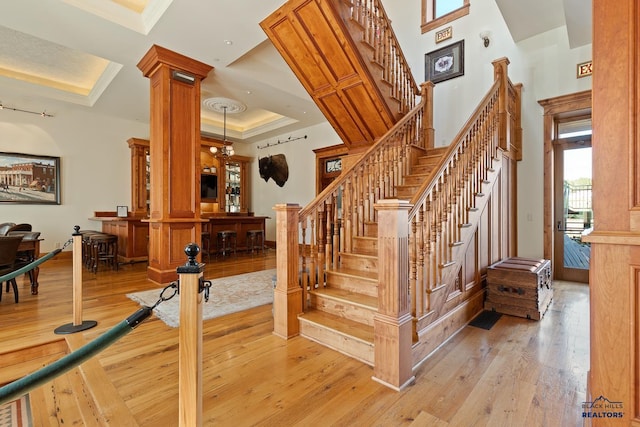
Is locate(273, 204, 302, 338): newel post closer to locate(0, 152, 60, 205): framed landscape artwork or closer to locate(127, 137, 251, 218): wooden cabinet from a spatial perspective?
locate(127, 137, 251, 218): wooden cabinet

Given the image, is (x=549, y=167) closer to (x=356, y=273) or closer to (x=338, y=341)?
(x=356, y=273)

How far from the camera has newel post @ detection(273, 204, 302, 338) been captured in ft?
8.43

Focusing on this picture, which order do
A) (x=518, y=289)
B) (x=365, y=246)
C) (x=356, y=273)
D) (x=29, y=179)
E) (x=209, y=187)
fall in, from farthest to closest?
(x=209, y=187), (x=29, y=179), (x=365, y=246), (x=518, y=289), (x=356, y=273)

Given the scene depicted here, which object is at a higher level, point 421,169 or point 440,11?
point 440,11

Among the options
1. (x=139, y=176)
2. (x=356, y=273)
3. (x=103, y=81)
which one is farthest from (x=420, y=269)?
(x=139, y=176)

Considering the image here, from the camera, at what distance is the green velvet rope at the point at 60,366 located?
2.63 ft

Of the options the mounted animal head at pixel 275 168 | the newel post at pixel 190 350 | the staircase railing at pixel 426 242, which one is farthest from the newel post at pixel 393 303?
the mounted animal head at pixel 275 168

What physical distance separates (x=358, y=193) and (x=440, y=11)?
4606 mm

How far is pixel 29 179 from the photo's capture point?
19.7 feet

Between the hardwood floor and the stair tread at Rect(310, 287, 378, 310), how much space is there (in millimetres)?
435

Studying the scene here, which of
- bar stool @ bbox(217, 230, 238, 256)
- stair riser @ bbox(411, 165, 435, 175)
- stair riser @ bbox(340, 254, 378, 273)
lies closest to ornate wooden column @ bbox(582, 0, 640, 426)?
stair riser @ bbox(340, 254, 378, 273)

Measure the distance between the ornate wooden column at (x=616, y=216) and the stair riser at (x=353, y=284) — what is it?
1527 mm

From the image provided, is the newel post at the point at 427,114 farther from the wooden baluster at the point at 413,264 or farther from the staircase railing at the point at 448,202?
the wooden baluster at the point at 413,264

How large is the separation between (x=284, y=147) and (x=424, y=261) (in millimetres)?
7047
